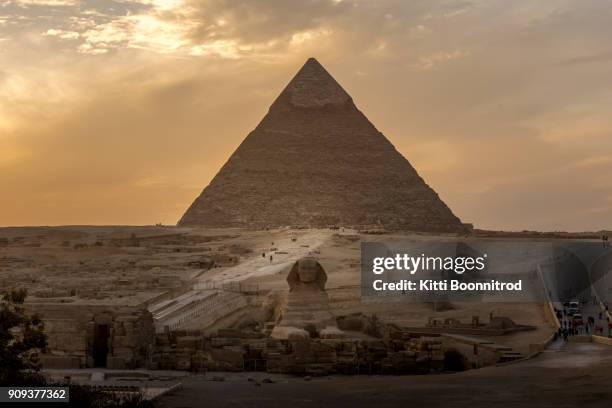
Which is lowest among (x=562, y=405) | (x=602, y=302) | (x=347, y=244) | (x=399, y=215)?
(x=562, y=405)

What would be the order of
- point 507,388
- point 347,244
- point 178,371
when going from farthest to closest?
point 347,244 → point 178,371 → point 507,388

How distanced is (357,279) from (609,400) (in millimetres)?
26210

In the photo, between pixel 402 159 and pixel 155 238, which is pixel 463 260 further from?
pixel 402 159

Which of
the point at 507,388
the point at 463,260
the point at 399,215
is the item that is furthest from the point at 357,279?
the point at 399,215

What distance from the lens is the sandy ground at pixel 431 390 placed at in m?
11.6

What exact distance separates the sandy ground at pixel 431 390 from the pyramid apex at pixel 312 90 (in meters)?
149

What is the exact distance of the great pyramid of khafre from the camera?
500 ft

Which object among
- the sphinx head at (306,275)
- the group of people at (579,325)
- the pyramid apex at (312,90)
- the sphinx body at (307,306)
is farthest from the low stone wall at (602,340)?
the pyramid apex at (312,90)

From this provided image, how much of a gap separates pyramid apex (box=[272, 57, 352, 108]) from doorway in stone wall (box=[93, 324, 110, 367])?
5807 inches

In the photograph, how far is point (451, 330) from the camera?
70.8ft

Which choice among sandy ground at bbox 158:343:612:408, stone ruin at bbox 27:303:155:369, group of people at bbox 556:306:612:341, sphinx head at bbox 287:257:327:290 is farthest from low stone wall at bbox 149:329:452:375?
group of people at bbox 556:306:612:341

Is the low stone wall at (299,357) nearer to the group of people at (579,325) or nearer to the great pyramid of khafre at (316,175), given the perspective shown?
the group of people at (579,325)

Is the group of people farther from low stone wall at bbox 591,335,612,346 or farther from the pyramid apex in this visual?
the pyramid apex

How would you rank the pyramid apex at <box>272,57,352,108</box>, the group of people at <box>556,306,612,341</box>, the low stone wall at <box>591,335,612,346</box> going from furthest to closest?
the pyramid apex at <box>272,57,352,108</box> < the group of people at <box>556,306,612,341</box> < the low stone wall at <box>591,335,612,346</box>
